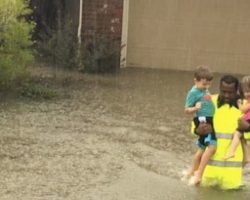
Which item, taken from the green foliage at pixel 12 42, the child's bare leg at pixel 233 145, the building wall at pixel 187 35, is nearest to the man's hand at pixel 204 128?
the child's bare leg at pixel 233 145

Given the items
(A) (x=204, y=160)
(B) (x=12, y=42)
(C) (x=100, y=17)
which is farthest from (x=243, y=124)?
(C) (x=100, y=17)

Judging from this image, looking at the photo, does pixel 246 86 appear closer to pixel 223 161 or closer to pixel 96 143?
pixel 223 161

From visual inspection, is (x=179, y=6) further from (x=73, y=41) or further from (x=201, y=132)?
(x=201, y=132)

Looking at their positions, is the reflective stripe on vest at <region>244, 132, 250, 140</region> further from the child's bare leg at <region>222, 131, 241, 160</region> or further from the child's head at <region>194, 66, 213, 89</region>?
the child's head at <region>194, 66, 213, 89</region>

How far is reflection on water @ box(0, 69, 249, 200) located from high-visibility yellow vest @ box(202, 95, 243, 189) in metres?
0.16

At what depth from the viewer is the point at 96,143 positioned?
895 centimetres

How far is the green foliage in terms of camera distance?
1095 centimetres

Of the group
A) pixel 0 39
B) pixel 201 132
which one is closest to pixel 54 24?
pixel 0 39

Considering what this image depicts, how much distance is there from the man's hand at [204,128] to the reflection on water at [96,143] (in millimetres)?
549

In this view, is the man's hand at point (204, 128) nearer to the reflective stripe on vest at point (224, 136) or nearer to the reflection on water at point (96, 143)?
the reflective stripe on vest at point (224, 136)

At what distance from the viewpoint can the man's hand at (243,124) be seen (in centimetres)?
732

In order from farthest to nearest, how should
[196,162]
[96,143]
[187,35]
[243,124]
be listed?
[187,35], [96,143], [196,162], [243,124]

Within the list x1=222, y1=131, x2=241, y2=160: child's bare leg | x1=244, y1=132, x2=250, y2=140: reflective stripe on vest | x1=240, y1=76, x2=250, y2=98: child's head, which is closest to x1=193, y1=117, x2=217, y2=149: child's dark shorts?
x1=222, y1=131, x2=241, y2=160: child's bare leg

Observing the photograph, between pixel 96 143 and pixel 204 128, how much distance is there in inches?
74.6
